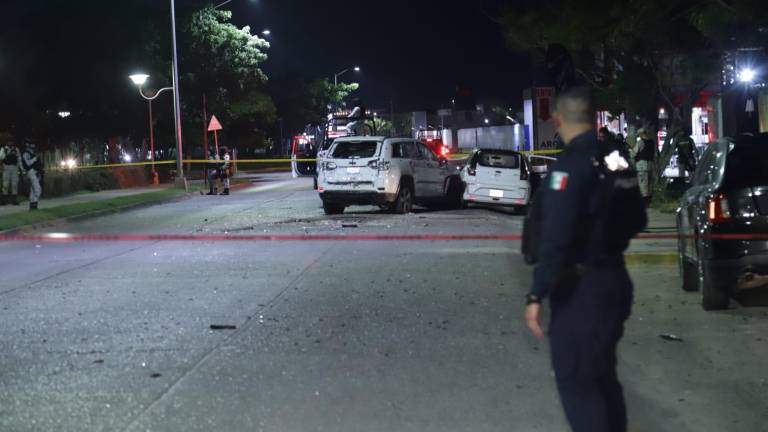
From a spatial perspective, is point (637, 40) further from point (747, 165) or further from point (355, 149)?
point (747, 165)

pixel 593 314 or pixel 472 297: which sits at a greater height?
pixel 593 314

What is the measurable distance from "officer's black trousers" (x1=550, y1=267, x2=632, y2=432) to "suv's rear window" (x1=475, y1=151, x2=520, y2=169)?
17.6 m

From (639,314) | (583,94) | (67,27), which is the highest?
(67,27)

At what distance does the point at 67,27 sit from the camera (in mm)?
42281

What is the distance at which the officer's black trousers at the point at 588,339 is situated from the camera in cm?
430

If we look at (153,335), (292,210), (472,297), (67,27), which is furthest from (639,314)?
(67,27)

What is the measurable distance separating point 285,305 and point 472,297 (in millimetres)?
1997

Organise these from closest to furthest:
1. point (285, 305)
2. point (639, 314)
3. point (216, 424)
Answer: point (216, 424), point (639, 314), point (285, 305)

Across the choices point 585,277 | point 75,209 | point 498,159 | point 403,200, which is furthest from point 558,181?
point 75,209

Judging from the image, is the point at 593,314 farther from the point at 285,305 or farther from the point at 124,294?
the point at 124,294

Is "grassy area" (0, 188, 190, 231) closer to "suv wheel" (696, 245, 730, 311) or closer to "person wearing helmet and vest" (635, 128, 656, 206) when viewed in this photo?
"person wearing helmet and vest" (635, 128, 656, 206)

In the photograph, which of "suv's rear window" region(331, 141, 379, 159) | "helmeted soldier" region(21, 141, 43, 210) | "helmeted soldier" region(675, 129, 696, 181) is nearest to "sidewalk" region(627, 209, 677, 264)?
"helmeted soldier" region(675, 129, 696, 181)

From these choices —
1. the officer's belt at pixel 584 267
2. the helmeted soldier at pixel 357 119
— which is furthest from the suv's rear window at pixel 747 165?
the helmeted soldier at pixel 357 119

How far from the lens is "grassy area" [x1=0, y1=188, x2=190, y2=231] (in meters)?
21.0
